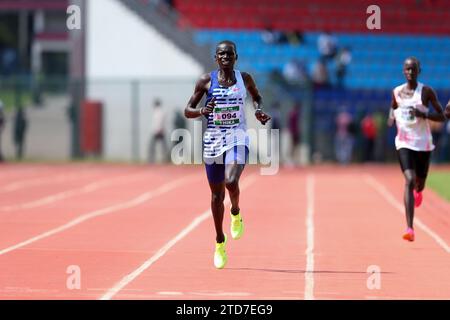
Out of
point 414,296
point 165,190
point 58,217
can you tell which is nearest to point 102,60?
point 165,190

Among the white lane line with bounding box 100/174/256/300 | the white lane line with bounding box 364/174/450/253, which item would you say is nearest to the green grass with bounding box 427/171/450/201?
the white lane line with bounding box 364/174/450/253

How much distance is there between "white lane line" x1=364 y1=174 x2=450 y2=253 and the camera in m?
15.0

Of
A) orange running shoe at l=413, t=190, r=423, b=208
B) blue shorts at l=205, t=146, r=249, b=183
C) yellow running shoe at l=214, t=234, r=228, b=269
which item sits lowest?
yellow running shoe at l=214, t=234, r=228, b=269

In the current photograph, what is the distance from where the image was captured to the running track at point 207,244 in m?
10.6

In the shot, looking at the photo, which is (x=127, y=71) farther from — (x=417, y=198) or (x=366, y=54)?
(x=417, y=198)

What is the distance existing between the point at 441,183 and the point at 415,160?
11834mm

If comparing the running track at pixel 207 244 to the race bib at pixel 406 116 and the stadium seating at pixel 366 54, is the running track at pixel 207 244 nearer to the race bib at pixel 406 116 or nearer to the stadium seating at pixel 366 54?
the race bib at pixel 406 116

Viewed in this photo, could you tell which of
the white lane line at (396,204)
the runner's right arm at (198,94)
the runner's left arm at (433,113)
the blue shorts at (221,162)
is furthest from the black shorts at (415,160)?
the runner's right arm at (198,94)

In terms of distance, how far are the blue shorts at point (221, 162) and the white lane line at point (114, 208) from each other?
9.23ft

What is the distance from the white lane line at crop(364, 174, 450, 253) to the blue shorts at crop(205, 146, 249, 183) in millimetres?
3335

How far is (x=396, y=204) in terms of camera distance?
70.1 ft

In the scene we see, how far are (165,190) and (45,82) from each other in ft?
48.9

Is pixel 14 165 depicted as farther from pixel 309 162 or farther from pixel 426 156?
pixel 426 156

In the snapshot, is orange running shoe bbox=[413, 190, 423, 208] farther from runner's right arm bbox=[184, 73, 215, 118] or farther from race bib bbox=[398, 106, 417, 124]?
runner's right arm bbox=[184, 73, 215, 118]
